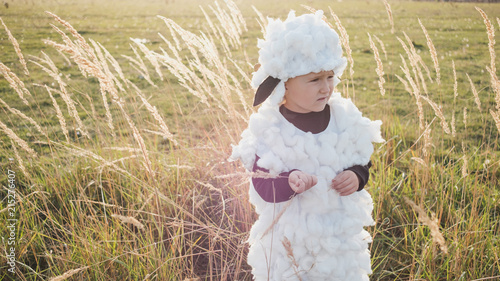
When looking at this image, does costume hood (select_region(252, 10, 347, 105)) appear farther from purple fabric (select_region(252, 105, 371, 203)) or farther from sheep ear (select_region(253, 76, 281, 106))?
purple fabric (select_region(252, 105, 371, 203))

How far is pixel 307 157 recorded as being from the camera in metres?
1.58

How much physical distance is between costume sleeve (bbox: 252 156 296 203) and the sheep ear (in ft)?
0.76

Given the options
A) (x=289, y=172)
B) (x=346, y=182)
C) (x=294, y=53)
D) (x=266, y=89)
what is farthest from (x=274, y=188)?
(x=294, y=53)

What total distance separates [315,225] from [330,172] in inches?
8.4

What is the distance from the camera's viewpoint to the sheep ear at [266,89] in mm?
1585

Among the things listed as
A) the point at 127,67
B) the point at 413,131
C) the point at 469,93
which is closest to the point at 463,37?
the point at 469,93

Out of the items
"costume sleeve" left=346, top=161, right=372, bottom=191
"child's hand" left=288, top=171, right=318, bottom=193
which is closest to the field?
"child's hand" left=288, top=171, right=318, bottom=193

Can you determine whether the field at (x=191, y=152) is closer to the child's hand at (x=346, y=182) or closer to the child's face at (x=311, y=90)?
the child's hand at (x=346, y=182)

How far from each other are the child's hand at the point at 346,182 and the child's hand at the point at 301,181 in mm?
128

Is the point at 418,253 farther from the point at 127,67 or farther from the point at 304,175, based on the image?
the point at 127,67

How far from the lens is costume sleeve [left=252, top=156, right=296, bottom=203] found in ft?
5.00

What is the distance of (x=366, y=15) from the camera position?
12141 millimetres

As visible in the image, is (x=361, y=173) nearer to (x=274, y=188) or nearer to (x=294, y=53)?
(x=274, y=188)

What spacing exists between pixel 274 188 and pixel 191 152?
3.92ft
